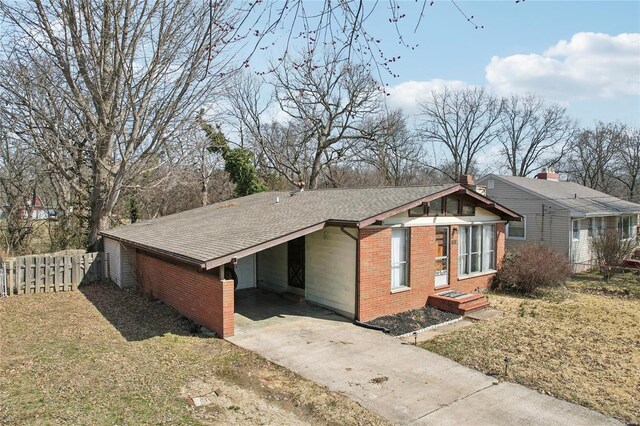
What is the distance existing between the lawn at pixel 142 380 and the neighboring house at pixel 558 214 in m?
18.8

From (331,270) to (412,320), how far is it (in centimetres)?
254

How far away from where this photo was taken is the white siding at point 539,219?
2242 centimetres

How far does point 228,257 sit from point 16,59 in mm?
14419

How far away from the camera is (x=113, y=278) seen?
17.2 meters

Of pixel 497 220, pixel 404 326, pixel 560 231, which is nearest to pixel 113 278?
Answer: pixel 404 326

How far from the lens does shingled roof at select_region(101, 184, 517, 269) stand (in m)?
10.3

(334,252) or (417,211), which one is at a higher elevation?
(417,211)

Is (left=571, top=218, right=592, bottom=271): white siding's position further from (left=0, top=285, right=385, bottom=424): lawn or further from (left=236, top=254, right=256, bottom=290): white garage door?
(left=0, top=285, right=385, bottom=424): lawn

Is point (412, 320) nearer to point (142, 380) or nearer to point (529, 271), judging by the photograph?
point (529, 271)

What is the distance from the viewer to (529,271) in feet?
51.2

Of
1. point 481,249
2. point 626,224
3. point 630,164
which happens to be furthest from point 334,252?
point 630,164

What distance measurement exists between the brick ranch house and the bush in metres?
0.46

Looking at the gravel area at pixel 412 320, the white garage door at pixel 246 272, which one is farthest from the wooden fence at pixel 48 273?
the gravel area at pixel 412 320

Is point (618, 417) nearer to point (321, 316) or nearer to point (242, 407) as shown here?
point (242, 407)
